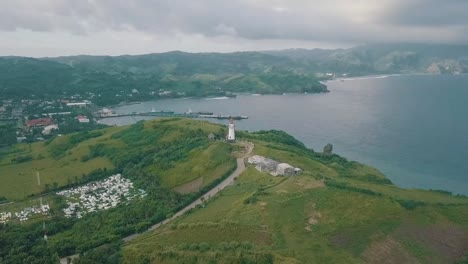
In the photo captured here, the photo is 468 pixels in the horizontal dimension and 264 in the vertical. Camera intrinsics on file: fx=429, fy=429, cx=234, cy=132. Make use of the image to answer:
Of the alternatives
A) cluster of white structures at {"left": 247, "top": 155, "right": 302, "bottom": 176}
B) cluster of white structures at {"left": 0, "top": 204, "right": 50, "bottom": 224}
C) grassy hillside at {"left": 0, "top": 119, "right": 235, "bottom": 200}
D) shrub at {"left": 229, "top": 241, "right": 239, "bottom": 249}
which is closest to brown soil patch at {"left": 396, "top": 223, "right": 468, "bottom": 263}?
shrub at {"left": 229, "top": 241, "right": 239, "bottom": 249}

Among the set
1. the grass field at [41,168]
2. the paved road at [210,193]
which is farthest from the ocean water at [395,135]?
the grass field at [41,168]

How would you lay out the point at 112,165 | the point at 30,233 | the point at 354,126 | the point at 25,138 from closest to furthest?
the point at 30,233 < the point at 112,165 < the point at 25,138 < the point at 354,126

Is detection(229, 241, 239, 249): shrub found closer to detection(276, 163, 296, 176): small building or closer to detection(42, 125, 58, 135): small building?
detection(276, 163, 296, 176): small building

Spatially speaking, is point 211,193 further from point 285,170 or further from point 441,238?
point 441,238

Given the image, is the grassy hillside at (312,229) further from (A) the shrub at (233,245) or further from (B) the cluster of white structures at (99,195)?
(B) the cluster of white structures at (99,195)

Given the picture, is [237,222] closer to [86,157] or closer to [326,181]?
[326,181]

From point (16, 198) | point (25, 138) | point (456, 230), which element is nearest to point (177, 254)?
point (456, 230)

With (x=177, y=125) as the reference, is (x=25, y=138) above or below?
below
